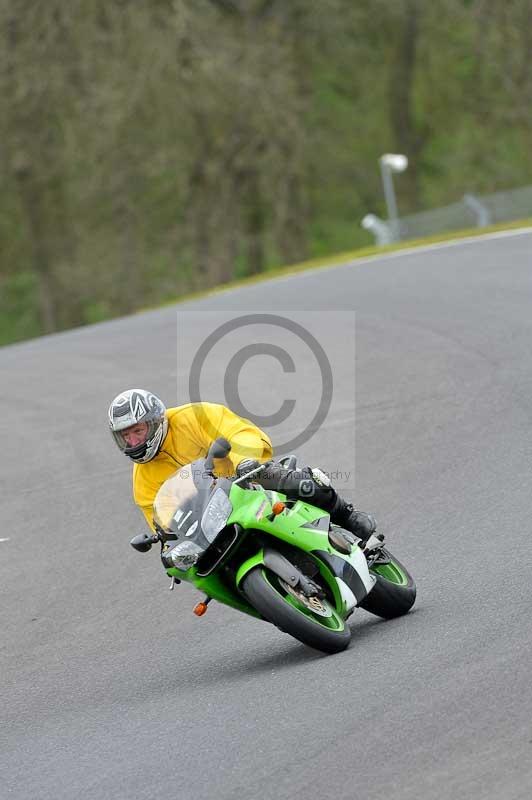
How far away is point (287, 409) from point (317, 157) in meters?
29.7

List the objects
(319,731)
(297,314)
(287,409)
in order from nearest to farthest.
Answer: (319,731)
(287,409)
(297,314)

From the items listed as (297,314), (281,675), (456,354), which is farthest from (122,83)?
(281,675)

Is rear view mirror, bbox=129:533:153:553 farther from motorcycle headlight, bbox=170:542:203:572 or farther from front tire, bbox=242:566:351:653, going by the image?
front tire, bbox=242:566:351:653

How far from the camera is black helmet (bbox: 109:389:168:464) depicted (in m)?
6.92

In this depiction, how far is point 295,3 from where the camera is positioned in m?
39.4

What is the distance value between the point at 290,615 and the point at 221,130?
32.7 metres

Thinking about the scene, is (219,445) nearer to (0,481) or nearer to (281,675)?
(281,675)

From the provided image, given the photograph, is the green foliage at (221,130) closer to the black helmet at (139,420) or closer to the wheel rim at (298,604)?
the black helmet at (139,420)

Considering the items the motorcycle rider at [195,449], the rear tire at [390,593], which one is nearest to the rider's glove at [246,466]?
the motorcycle rider at [195,449]

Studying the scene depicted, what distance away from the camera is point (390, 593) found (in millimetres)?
7199

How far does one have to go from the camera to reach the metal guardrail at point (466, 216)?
25922mm

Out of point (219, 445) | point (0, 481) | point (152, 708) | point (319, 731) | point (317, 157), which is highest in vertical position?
point (219, 445)

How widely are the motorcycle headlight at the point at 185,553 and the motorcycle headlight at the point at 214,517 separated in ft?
0.25

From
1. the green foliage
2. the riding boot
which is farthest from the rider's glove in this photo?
the green foliage
